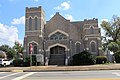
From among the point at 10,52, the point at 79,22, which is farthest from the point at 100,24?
the point at 10,52

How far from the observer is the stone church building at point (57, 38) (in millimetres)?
50562

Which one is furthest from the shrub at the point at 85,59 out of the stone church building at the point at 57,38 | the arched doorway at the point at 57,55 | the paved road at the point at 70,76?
the paved road at the point at 70,76

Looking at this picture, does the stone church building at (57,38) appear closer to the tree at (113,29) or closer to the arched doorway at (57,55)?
the arched doorway at (57,55)

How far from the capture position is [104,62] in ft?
154

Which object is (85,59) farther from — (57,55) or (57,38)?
(57,38)

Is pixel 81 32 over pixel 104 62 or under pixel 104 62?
over

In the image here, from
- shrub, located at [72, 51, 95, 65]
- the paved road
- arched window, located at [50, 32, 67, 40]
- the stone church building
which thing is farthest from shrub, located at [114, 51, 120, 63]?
the paved road

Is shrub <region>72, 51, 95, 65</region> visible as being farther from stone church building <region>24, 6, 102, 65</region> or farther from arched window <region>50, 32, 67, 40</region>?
arched window <region>50, 32, 67, 40</region>

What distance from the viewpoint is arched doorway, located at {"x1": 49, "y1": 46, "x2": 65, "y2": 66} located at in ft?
166

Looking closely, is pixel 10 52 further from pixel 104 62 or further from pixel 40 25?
pixel 104 62

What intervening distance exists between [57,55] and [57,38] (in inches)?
148

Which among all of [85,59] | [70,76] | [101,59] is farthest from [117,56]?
[70,76]

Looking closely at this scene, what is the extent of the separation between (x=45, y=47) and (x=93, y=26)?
37.3 feet

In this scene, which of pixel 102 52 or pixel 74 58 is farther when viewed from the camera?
pixel 102 52
